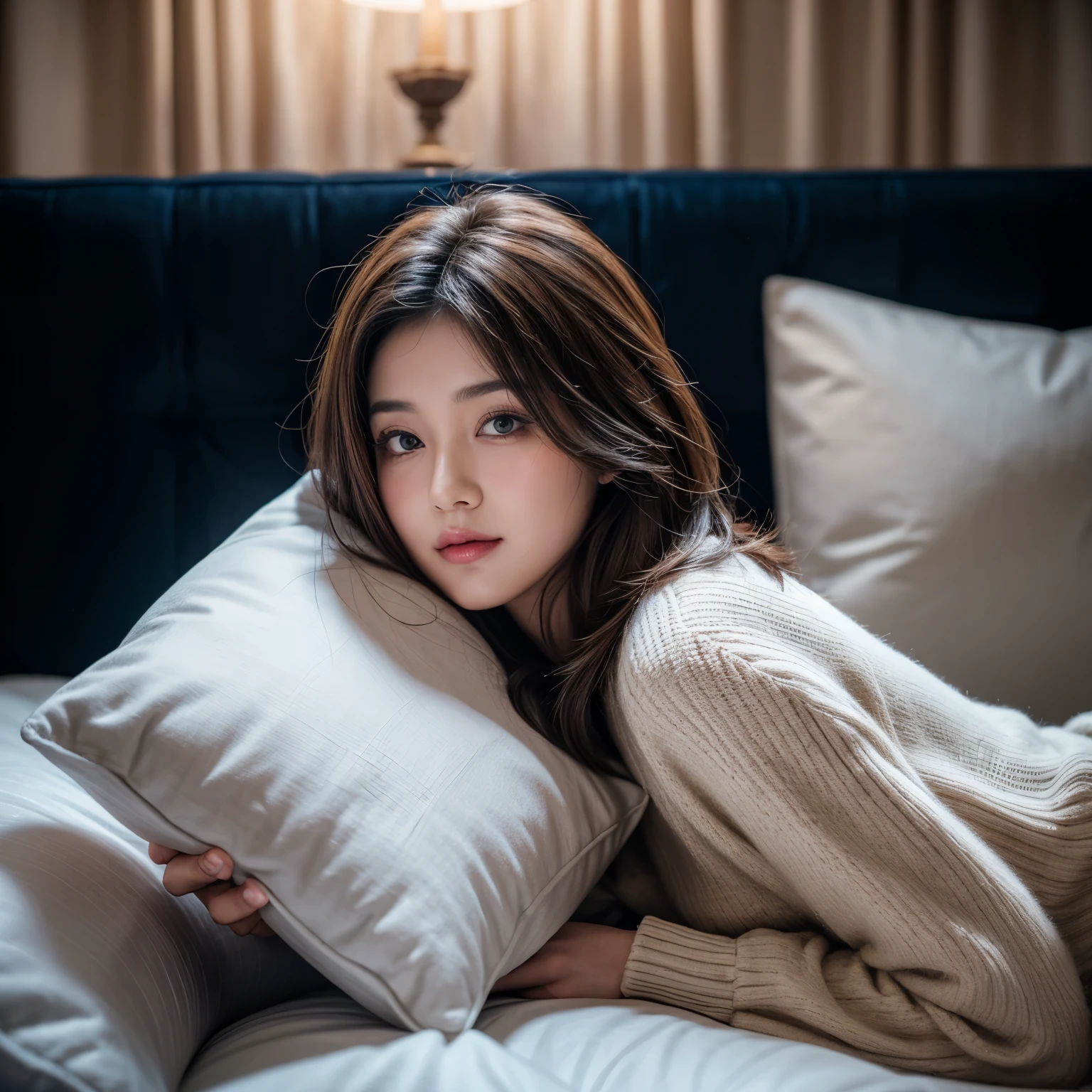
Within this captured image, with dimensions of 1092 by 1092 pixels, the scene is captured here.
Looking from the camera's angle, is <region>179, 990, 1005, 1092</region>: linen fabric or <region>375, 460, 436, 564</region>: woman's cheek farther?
<region>375, 460, 436, 564</region>: woman's cheek

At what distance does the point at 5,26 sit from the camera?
6.22ft

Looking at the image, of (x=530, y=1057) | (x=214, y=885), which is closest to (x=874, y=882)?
(x=530, y=1057)

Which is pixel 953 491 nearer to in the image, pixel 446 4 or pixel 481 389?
pixel 481 389

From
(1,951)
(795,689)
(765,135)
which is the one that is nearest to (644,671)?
(795,689)

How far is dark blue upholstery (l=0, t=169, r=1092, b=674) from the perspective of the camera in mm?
1312

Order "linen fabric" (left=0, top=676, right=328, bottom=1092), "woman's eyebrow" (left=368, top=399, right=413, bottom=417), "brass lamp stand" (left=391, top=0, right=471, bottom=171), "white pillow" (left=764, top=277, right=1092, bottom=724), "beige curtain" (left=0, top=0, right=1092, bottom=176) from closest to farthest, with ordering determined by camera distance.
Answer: "linen fabric" (left=0, top=676, right=328, bottom=1092) → "woman's eyebrow" (left=368, top=399, right=413, bottom=417) → "white pillow" (left=764, top=277, right=1092, bottom=724) → "brass lamp stand" (left=391, top=0, right=471, bottom=171) → "beige curtain" (left=0, top=0, right=1092, bottom=176)

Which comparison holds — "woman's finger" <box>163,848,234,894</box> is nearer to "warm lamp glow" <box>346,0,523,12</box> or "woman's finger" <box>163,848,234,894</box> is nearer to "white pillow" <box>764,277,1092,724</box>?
"white pillow" <box>764,277,1092,724</box>

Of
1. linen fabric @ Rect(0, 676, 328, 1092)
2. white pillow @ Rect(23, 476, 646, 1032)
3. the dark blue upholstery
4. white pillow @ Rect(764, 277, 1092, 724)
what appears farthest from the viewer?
the dark blue upholstery

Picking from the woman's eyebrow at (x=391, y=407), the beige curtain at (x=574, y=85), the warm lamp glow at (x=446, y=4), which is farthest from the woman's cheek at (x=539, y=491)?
the beige curtain at (x=574, y=85)

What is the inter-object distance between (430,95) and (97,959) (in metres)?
1.46

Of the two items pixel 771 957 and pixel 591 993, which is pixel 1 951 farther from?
pixel 771 957

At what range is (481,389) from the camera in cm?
96

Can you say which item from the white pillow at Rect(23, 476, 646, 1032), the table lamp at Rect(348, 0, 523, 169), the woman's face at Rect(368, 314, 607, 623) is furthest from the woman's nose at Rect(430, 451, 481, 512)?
the table lamp at Rect(348, 0, 523, 169)

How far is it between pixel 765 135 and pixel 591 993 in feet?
5.75
